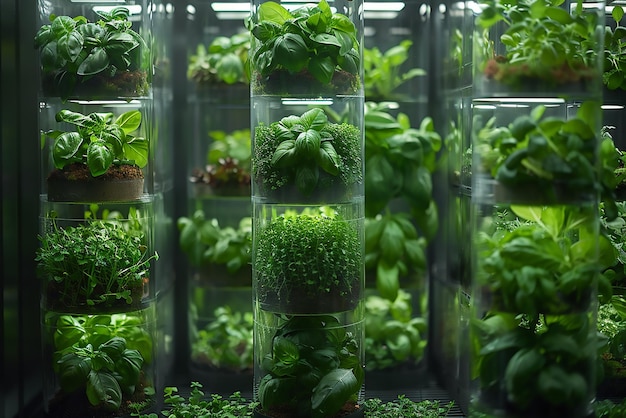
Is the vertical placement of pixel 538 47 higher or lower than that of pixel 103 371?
higher

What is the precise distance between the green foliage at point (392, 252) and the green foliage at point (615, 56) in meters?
1.05

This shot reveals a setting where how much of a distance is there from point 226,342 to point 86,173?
3.60ft

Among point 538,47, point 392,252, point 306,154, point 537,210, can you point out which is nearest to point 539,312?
point 537,210

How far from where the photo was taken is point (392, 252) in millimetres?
2988

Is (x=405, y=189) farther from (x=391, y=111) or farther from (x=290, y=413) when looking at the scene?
(x=290, y=413)

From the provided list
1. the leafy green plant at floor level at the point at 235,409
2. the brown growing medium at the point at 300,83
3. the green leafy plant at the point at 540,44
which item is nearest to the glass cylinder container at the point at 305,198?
the brown growing medium at the point at 300,83

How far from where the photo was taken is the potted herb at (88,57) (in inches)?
92.0

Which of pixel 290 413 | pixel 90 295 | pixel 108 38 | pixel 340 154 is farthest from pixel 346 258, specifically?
pixel 108 38

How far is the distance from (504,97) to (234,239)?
150 centimetres

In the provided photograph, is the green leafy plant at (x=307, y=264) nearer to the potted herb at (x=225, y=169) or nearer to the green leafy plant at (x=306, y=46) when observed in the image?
the green leafy plant at (x=306, y=46)

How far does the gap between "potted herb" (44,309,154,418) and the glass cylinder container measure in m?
0.48

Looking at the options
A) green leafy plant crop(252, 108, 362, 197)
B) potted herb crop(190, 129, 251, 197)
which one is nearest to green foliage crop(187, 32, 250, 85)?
potted herb crop(190, 129, 251, 197)

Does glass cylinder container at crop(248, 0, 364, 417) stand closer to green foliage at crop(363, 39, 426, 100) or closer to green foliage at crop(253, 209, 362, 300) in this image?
green foliage at crop(253, 209, 362, 300)

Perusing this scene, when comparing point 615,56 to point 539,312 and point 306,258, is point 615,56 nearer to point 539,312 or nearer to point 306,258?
point 539,312
